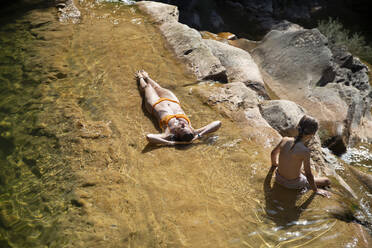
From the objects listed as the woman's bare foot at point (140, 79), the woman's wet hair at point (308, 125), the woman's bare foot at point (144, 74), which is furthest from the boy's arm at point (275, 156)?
the woman's bare foot at point (144, 74)

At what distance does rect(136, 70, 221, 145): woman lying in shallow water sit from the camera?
15.3 ft

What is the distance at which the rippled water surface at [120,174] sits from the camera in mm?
3463

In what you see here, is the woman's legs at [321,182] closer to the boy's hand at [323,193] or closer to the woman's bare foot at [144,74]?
the boy's hand at [323,193]

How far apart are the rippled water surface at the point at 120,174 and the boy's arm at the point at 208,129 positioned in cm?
14

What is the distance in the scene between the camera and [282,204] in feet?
12.7

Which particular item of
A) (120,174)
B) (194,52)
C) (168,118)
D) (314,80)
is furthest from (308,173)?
(314,80)

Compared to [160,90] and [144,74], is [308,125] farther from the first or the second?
[144,74]

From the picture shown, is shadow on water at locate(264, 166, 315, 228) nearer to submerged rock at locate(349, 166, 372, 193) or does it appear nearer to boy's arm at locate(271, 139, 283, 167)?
boy's arm at locate(271, 139, 283, 167)

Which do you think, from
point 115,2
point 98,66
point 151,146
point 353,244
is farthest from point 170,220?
point 115,2

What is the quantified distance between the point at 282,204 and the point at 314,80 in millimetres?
4993

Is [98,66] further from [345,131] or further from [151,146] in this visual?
[345,131]

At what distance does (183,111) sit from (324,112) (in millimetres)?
3803

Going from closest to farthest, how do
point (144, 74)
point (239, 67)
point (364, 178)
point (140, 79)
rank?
point (364, 178)
point (140, 79)
point (144, 74)
point (239, 67)

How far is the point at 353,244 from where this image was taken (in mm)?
3469
